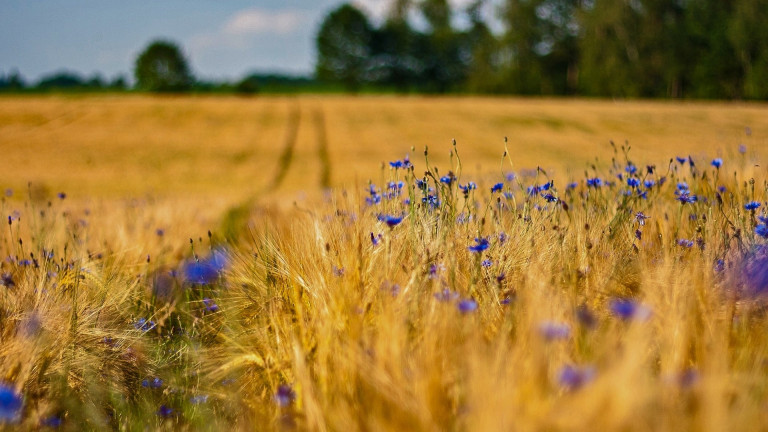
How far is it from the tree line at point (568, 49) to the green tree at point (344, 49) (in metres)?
0.14

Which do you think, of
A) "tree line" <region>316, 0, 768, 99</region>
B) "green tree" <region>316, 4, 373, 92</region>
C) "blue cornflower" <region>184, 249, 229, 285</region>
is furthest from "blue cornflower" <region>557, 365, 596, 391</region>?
"green tree" <region>316, 4, 373, 92</region>

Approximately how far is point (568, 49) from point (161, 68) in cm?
5389

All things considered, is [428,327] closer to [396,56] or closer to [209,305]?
[209,305]

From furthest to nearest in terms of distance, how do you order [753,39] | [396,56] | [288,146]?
[396,56] < [753,39] < [288,146]

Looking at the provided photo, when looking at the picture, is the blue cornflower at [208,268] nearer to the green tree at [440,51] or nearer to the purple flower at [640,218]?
the purple flower at [640,218]

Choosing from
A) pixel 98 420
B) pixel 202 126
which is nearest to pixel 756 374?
pixel 98 420

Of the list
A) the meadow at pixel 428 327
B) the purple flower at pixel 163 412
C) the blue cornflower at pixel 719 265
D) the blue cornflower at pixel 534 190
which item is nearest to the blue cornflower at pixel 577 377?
the meadow at pixel 428 327

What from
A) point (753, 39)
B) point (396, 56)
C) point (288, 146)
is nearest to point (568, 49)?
point (753, 39)

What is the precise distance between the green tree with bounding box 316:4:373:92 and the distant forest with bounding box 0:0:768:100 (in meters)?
0.14

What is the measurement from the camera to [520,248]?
2.33 meters

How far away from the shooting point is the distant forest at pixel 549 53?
4769 centimetres

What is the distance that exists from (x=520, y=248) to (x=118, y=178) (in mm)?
21828

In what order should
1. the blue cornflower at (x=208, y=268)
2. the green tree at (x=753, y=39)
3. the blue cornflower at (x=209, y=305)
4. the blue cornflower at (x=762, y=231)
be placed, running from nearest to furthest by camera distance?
the blue cornflower at (x=762, y=231)
the blue cornflower at (x=208, y=268)
the blue cornflower at (x=209, y=305)
the green tree at (x=753, y=39)

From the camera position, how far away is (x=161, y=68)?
77.8m
